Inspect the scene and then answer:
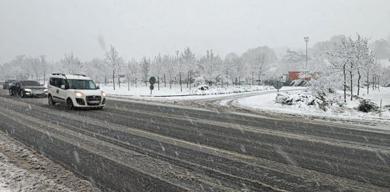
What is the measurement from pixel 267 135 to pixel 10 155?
277 inches

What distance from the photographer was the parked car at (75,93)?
56.5 feet

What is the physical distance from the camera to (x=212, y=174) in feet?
19.5

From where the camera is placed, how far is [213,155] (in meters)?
7.36

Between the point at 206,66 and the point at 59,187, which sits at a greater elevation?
the point at 206,66

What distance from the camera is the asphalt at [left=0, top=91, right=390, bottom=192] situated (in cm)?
552

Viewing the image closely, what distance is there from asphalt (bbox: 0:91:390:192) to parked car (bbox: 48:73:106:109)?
4.99m

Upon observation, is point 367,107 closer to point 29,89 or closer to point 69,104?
point 69,104

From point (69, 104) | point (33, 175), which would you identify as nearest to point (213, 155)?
point (33, 175)

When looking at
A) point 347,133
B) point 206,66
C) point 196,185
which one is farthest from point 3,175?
point 206,66

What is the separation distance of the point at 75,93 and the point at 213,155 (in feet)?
39.6

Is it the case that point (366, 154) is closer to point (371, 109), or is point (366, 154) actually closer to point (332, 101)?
point (371, 109)

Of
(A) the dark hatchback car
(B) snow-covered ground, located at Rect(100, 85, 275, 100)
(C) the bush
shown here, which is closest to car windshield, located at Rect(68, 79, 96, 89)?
(A) the dark hatchback car

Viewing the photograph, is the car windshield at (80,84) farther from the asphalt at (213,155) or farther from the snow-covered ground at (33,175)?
the snow-covered ground at (33,175)

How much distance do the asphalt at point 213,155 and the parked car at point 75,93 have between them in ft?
16.4
